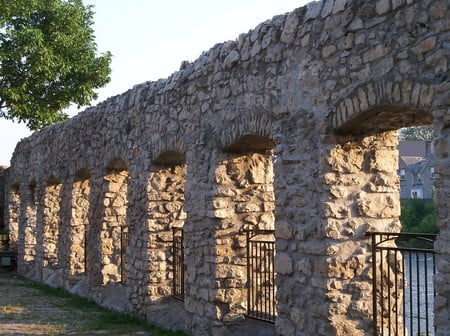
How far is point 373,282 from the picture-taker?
5355 millimetres

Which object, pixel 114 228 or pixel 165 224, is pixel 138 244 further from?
pixel 114 228

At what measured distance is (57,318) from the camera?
899 cm

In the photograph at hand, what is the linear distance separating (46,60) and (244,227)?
41.4ft

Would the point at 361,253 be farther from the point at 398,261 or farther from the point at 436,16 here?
the point at 436,16

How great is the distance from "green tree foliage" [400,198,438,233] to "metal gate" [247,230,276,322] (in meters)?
19.4

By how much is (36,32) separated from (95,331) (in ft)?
39.4

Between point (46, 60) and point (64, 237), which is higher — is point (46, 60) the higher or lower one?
the higher one

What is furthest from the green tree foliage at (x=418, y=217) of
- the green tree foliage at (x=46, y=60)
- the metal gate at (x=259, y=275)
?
the metal gate at (x=259, y=275)

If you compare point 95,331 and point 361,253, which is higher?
point 361,253

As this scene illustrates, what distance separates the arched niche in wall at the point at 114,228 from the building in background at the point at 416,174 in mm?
31417

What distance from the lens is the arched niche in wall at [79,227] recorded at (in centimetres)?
1212

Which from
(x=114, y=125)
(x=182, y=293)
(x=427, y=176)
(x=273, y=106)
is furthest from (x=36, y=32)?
(x=427, y=176)

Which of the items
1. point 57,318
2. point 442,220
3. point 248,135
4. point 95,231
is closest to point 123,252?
point 95,231

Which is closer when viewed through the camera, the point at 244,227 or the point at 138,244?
the point at 244,227
